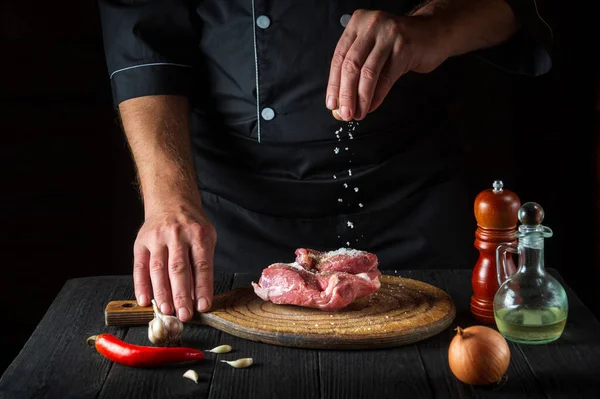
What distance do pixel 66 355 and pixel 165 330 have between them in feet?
0.69

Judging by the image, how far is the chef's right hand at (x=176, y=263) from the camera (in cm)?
188

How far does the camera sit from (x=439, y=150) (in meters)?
2.59

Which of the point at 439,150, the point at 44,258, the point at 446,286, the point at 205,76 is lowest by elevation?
the point at 44,258

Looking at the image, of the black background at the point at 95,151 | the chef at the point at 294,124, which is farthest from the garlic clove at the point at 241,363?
the black background at the point at 95,151

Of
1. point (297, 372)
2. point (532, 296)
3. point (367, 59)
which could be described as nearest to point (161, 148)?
point (367, 59)

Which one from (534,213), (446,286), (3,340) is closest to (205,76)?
(446,286)

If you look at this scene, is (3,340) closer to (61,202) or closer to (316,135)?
(61,202)

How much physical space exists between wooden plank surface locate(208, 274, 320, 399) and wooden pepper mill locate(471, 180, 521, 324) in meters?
0.42

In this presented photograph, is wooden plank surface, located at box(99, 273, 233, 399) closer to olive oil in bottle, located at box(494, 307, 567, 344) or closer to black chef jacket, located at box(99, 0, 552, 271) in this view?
olive oil in bottle, located at box(494, 307, 567, 344)

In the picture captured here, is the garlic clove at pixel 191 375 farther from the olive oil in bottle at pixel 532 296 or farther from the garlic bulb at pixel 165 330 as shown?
the olive oil in bottle at pixel 532 296

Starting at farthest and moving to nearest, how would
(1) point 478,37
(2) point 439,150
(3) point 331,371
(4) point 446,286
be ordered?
(2) point 439,150 → (1) point 478,37 → (4) point 446,286 → (3) point 331,371

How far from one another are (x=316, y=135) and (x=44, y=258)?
1.53 metres

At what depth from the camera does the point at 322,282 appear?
1.88 meters

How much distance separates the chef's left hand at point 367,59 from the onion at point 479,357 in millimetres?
624
